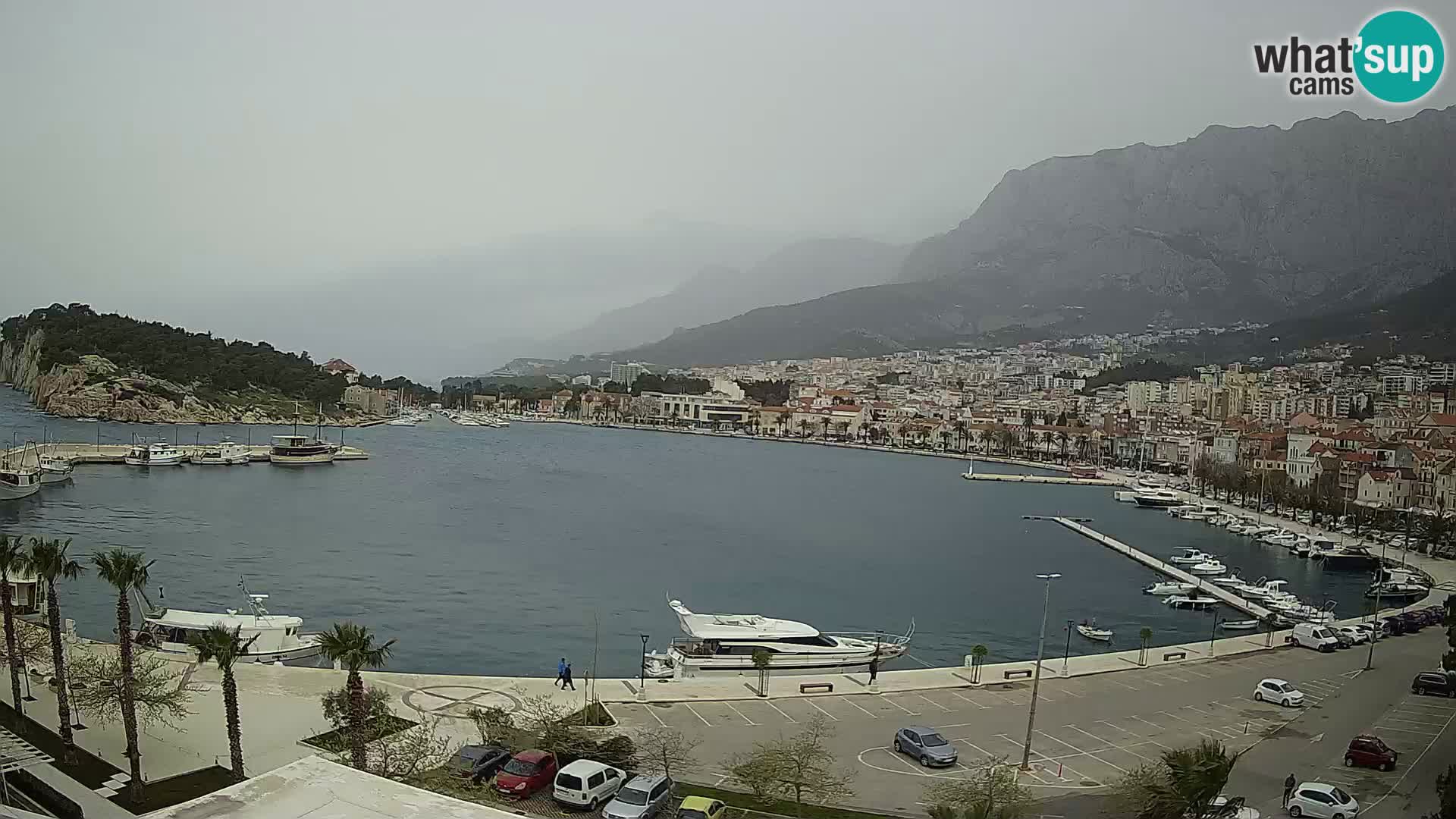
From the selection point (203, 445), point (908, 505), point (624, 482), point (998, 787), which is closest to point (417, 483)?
point (624, 482)

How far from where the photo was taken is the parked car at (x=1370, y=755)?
1048cm

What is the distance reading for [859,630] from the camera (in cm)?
2006

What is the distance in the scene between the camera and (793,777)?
854 cm

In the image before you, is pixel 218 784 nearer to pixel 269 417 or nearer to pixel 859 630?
pixel 859 630

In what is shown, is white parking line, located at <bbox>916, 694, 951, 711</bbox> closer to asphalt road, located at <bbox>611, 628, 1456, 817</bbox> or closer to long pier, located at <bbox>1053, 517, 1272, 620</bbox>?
asphalt road, located at <bbox>611, 628, 1456, 817</bbox>

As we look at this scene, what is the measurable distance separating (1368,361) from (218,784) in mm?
80049

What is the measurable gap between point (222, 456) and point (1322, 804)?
48.1 m

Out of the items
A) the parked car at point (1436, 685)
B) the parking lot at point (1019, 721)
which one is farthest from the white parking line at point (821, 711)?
the parked car at point (1436, 685)

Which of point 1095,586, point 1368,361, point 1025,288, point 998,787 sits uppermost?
point 1025,288

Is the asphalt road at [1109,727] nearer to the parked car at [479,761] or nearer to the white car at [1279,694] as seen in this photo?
the white car at [1279,694]

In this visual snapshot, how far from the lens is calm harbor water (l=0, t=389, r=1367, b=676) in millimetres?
19141

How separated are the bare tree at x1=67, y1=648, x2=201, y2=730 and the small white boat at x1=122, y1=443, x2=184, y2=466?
36806 millimetres

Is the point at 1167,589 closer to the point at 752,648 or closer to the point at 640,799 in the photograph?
the point at 752,648

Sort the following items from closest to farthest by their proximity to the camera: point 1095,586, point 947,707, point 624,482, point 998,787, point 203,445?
1. point 998,787
2. point 947,707
3. point 1095,586
4. point 624,482
5. point 203,445
